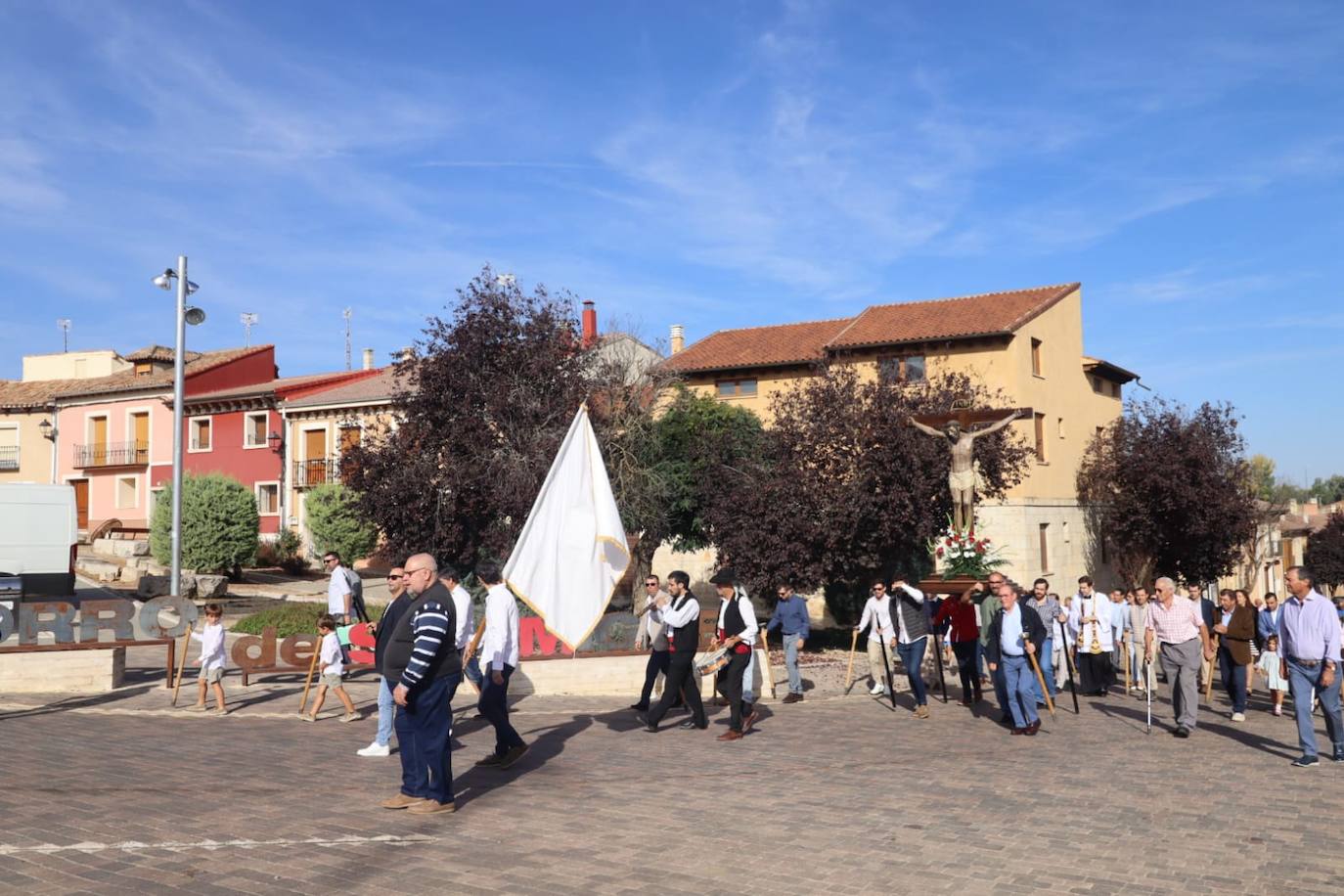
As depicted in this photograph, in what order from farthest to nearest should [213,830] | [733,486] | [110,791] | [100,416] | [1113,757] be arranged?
[100,416]
[733,486]
[1113,757]
[110,791]
[213,830]

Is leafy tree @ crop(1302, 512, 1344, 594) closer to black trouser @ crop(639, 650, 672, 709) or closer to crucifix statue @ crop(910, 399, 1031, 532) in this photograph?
crucifix statue @ crop(910, 399, 1031, 532)

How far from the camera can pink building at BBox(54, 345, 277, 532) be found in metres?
43.3

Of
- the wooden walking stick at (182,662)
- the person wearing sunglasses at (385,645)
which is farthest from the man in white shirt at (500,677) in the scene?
the wooden walking stick at (182,662)

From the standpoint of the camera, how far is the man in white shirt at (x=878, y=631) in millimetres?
14586

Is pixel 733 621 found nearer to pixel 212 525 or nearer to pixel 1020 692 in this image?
pixel 1020 692

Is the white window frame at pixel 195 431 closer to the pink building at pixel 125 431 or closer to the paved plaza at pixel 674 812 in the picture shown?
the pink building at pixel 125 431

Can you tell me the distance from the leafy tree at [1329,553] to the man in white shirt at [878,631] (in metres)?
58.0

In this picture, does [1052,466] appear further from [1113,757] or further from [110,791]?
[110,791]

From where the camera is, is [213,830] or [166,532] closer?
[213,830]

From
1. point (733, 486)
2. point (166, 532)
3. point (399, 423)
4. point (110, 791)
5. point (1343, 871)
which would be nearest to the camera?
point (1343, 871)

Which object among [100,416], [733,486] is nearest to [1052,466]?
[733,486]

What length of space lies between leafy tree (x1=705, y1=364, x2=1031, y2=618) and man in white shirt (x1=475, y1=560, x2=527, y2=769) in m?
13.6

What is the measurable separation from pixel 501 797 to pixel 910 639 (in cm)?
632

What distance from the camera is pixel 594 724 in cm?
1220
